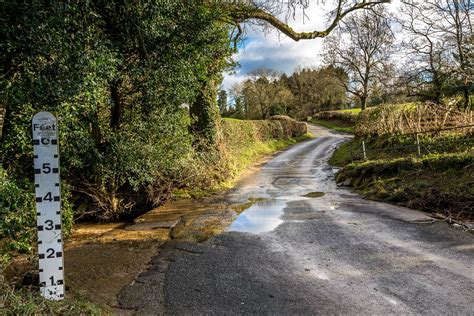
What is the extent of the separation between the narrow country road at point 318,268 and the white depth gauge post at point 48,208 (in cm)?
87

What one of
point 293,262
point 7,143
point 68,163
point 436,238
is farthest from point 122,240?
point 436,238

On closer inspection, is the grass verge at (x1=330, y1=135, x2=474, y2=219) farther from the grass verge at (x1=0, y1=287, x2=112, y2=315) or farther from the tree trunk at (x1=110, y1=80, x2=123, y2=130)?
the grass verge at (x1=0, y1=287, x2=112, y2=315)

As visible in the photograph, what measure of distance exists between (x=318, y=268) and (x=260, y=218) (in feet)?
11.8

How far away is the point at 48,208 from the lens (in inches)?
160

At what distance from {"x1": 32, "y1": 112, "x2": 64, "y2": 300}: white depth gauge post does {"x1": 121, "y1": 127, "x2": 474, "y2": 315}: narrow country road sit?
87cm

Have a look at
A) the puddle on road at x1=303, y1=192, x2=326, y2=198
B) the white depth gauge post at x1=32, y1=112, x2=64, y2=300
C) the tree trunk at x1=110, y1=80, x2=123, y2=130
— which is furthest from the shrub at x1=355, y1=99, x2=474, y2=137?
the white depth gauge post at x1=32, y1=112, x2=64, y2=300

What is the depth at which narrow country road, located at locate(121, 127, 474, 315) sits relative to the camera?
4.13m

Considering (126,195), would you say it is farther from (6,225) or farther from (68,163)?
(6,225)

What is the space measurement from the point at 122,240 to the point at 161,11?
4.62 metres

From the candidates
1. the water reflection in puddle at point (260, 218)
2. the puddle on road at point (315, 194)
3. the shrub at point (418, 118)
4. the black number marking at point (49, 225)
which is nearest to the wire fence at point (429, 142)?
the shrub at point (418, 118)

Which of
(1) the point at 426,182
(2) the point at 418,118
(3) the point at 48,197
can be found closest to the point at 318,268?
(3) the point at 48,197

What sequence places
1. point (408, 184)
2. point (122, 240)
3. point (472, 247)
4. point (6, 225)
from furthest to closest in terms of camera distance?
point (408, 184) → point (122, 240) → point (472, 247) → point (6, 225)

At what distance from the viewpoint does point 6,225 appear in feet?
16.9

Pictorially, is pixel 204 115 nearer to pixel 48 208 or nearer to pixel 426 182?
pixel 426 182
